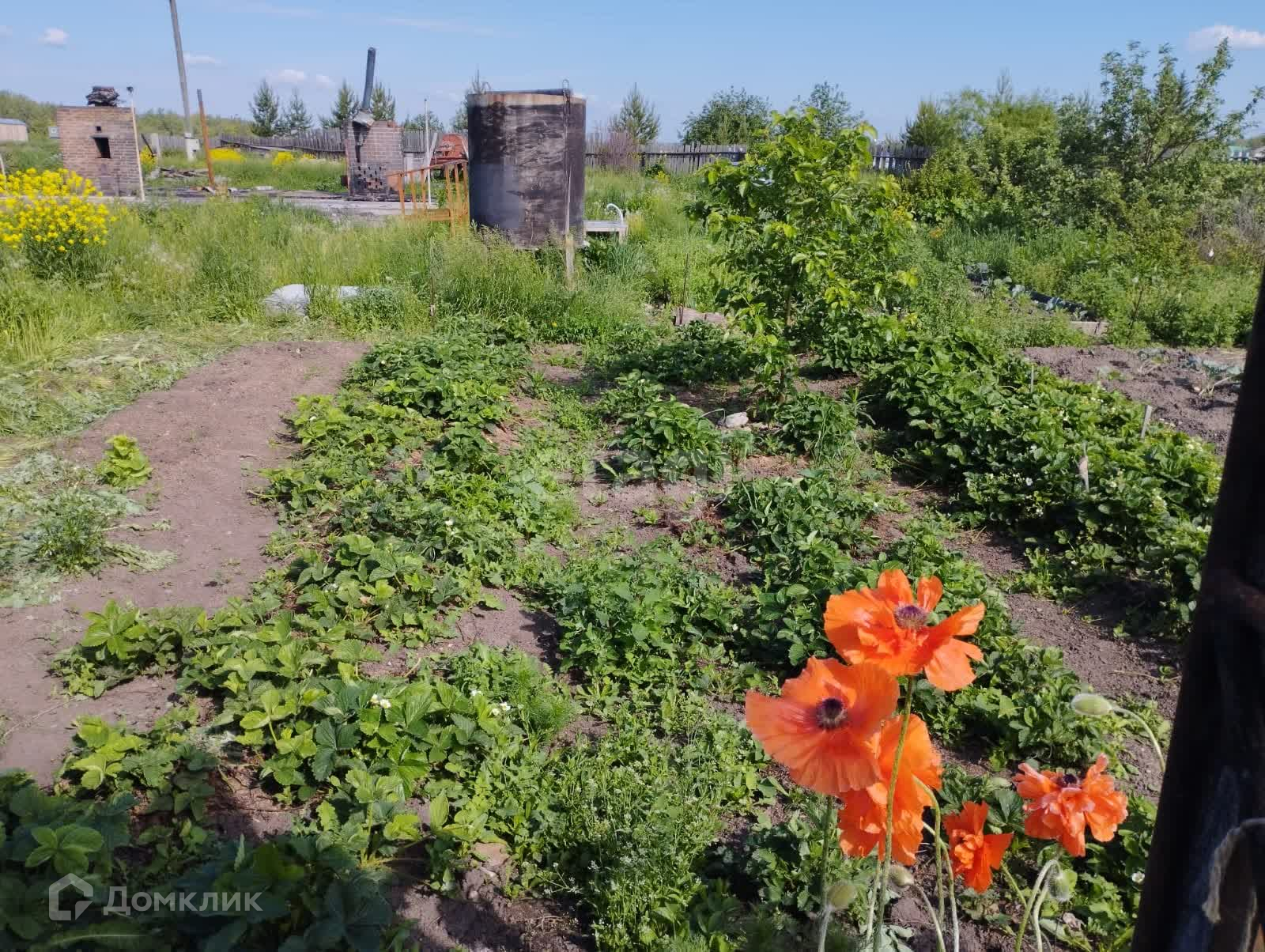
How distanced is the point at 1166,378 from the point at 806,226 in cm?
384

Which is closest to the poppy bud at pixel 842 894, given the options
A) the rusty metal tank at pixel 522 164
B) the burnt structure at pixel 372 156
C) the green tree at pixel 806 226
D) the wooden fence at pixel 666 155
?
the green tree at pixel 806 226

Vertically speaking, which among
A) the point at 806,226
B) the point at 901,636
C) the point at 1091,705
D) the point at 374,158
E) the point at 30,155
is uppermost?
the point at 374,158

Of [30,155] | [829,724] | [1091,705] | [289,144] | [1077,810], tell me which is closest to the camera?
[829,724]

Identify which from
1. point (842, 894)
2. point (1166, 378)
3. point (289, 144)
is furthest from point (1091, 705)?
point (289, 144)

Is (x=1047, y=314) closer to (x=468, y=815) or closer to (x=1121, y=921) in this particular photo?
(x=1121, y=921)

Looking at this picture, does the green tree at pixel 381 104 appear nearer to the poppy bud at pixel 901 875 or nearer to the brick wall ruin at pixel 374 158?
the brick wall ruin at pixel 374 158

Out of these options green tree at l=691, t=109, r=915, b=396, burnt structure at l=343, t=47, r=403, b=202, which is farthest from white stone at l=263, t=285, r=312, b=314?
burnt structure at l=343, t=47, r=403, b=202

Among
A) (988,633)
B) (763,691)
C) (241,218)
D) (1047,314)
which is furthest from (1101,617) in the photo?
(241,218)

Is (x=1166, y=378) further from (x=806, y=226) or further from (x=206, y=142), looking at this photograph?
(x=206, y=142)

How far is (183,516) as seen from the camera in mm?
4559

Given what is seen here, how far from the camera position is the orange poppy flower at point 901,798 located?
129 cm

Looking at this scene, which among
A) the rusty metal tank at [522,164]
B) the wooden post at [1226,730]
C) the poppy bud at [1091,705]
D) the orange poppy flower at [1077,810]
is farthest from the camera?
the rusty metal tank at [522,164]

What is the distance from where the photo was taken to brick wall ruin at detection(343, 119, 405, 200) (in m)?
23.8

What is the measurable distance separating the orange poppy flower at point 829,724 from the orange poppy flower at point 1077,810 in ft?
1.31
